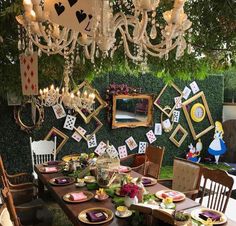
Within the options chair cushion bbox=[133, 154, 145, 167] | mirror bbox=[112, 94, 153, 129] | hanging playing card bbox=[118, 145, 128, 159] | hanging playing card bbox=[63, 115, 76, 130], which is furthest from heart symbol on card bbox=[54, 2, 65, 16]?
hanging playing card bbox=[118, 145, 128, 159]

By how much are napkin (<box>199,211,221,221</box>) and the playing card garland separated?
368 cm

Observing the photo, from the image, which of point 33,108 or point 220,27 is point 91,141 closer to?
point 33,108

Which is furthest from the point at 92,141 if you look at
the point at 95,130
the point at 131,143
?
the point at 131,143

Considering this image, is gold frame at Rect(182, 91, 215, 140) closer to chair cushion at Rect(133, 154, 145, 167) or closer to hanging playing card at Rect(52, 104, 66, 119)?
Answer: chair cushion at Rect(133, 154, 145, 167)

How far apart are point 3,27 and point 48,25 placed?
1.42 ft

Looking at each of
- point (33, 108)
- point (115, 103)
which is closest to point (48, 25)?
point (33, 108)

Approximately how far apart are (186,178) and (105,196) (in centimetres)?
130

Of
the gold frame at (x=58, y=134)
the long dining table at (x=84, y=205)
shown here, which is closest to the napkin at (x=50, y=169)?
the long dining table at (x=84, y=205)

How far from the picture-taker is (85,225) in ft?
7.68

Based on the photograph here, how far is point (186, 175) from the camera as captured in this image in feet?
12.1

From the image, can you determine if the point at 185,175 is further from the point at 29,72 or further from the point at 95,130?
the point at 95,130

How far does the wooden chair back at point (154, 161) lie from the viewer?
14.0 feet

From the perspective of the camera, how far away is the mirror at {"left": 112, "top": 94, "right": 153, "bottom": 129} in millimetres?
6250

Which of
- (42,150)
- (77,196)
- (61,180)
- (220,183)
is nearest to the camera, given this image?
(77,196)
